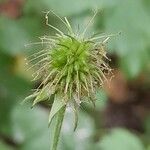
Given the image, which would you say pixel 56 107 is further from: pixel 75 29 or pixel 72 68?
pixel 75 29

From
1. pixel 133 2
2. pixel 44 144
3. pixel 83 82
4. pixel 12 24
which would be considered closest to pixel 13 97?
pixel 12 24

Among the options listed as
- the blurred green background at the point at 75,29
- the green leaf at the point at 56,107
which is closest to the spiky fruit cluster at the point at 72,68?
the green leaf at the point at 56,107

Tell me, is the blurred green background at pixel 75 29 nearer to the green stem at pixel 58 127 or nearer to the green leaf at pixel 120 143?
the green leaf at pixel 120 143

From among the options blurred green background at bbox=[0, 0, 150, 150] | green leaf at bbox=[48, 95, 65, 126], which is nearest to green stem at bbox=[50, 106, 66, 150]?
green leaf at bbox=[48, 95, 65, 126]

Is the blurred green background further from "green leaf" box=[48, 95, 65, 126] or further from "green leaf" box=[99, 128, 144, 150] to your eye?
"green leaf" box=[48, 95, 65, 126]

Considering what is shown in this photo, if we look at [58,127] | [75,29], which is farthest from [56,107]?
[75,29]

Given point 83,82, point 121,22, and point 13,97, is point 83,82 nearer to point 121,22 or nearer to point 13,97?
point 121,22
